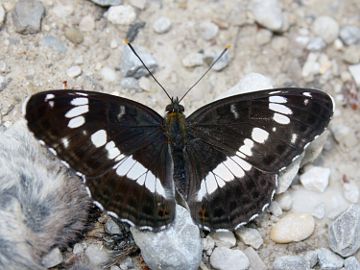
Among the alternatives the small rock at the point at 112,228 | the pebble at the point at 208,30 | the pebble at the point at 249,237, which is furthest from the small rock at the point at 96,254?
the pebble at the point at 208,30

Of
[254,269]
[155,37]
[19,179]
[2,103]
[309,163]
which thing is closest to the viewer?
[19,179]

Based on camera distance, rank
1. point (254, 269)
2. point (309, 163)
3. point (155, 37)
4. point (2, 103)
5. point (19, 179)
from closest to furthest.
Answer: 1. point (19, 179)
2. point (254, 269)
3. point (2, 103)
4. point (309, 163)
5. point (155, 37)

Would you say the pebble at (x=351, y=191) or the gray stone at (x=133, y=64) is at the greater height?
the gray stone at (x=133, y=64)

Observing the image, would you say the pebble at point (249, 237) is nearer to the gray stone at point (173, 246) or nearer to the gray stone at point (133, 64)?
the gray stone at point (173, 246)

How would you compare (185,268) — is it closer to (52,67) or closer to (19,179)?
(19,179)

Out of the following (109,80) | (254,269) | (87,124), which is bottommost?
(254,269)

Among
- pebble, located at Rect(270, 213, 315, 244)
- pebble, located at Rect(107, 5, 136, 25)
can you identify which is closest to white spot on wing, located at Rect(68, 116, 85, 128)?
pebble, located at Rect(107, 5, 136, 25)

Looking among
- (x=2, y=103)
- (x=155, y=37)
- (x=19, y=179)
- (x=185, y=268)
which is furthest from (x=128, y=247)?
(x=155, y=37)

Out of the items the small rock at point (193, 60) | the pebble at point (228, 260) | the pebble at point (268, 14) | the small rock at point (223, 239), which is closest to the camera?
the pebble at point (228, 260)
